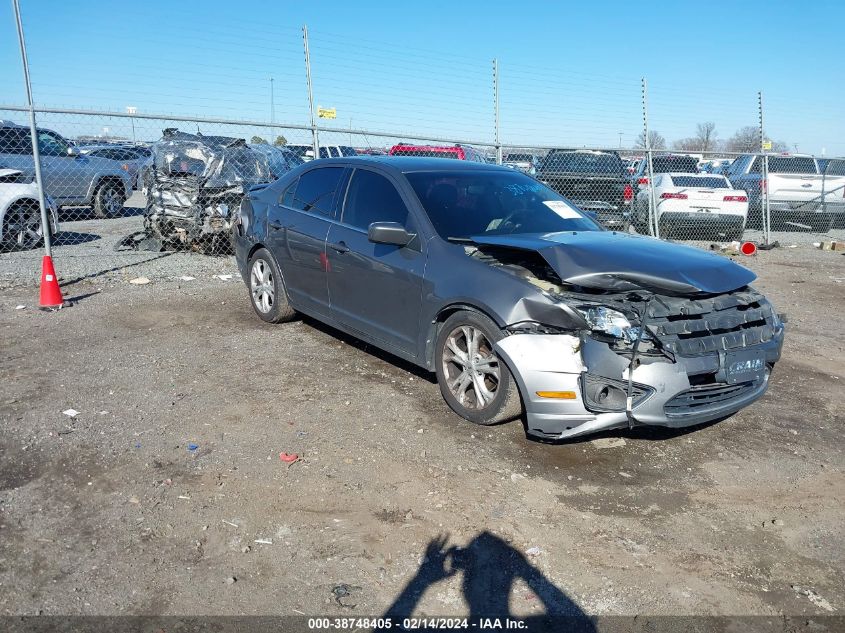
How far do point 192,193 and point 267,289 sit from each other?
4193mm

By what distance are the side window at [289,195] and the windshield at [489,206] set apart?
152cm

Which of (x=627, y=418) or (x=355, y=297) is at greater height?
(x=355, y=297)

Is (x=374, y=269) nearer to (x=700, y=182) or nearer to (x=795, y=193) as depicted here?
(x=700, y=182)

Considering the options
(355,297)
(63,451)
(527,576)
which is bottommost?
(527,576)

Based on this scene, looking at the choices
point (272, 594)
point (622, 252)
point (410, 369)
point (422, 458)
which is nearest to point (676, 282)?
point (622, 252)

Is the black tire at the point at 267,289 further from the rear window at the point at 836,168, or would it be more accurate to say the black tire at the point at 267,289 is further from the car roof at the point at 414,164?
the rear window at the point at 836,168

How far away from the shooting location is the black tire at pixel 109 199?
14672 millimetres

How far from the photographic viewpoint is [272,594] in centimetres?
283

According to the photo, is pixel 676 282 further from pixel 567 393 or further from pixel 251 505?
pixel 251 505

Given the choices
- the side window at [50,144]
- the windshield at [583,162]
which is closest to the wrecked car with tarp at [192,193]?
the side window at [50,144]

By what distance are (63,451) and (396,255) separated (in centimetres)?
242

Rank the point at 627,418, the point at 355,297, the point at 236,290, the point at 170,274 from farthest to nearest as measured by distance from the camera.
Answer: the point at 170,274
the point at 236,290
the point at 355,297
the point at 627,418

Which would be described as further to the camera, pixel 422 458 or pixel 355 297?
pixel 355 297

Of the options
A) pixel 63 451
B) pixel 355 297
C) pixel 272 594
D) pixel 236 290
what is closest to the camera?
pixel 272 594
